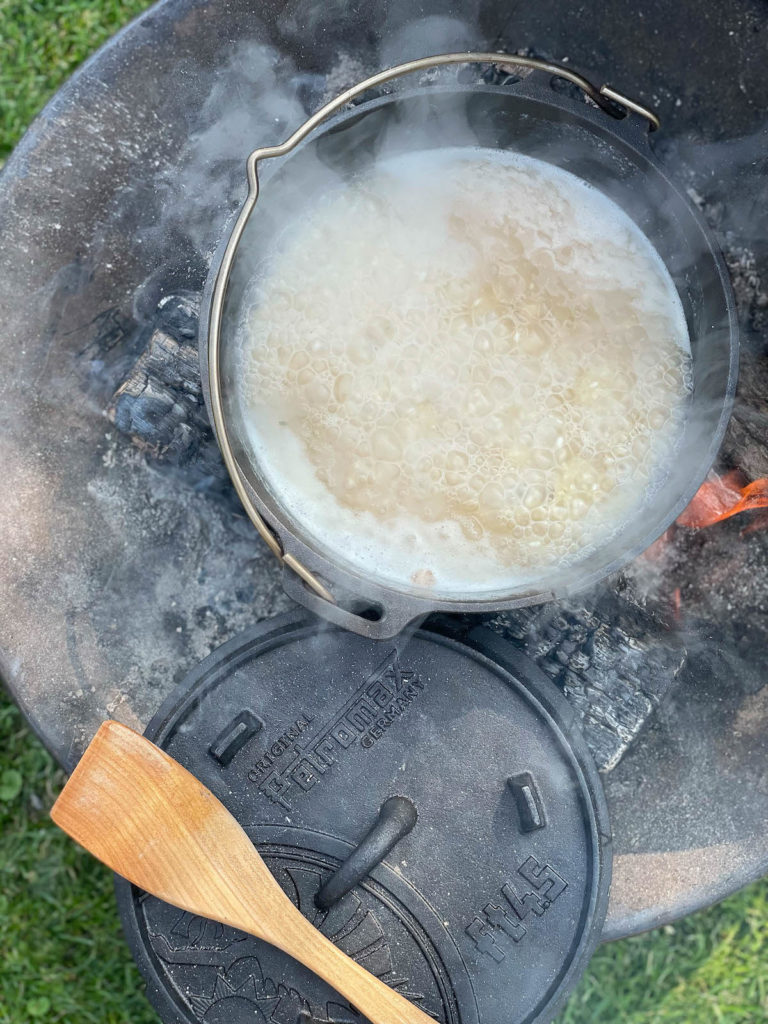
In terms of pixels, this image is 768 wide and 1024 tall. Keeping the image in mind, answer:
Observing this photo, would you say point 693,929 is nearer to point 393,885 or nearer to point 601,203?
point 393,885

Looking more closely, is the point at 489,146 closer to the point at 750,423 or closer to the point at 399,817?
the point at 750,423

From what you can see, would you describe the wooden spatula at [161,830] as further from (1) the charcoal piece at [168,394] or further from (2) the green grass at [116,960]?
(2) the green grass at [116,960]

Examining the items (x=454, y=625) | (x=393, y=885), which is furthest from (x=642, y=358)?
(x=393, y=885)

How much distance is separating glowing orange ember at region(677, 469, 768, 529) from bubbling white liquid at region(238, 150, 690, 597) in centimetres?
13

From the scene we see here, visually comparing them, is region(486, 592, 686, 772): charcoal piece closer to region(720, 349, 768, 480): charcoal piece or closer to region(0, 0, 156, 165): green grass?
region(720, 349, 768, 480): charcoal piece

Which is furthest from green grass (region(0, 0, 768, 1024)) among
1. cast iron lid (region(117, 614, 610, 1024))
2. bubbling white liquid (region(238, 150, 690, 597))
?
bubbling white liquid (region(238, 150, 690, 597))

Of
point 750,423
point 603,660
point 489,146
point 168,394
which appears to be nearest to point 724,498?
point 750,423

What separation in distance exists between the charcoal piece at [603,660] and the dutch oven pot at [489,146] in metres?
0.16

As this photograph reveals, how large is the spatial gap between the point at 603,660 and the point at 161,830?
908 mm

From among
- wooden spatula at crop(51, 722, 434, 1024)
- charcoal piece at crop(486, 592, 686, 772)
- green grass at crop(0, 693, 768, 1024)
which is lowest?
green grass at crop(0, 693, 768, 1024)

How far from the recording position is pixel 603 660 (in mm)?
1706

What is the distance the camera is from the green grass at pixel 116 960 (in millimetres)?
2096

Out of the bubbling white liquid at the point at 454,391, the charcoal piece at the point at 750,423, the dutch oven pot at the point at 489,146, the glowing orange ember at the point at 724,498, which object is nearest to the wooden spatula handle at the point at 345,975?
the dutch oven pot at the point at 489,146

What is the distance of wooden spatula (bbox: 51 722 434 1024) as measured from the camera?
143cm
